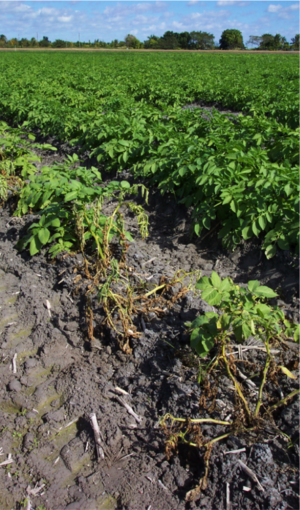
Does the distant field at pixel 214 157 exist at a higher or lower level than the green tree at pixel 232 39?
lower

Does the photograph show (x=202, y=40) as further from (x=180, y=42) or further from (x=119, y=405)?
(x=119, y=405)

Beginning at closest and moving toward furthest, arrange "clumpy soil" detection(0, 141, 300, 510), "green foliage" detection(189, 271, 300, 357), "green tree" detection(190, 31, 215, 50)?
"clumpy soil" detection(0, 141, 300, 510)
"green foliage" detection(189, 271, 300, 357)
"green tree" detection(190, 31, 215, 50)

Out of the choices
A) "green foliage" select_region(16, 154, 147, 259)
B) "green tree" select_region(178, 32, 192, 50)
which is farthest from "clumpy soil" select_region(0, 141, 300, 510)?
"green tree" select_region(178, 32, 192, 50)

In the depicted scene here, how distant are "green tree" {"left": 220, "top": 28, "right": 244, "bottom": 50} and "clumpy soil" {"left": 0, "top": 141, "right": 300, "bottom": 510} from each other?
96.8 meters

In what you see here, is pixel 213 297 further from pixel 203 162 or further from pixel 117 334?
pixel 203 162

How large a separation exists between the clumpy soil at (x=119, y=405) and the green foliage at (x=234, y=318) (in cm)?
36

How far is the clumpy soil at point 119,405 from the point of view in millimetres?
1777

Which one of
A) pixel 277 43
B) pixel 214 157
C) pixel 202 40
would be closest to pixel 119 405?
pixel 214 157

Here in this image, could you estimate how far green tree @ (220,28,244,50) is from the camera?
86.3 meters

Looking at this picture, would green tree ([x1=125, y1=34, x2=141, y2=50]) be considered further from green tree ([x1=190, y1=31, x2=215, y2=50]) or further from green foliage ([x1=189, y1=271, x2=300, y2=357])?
green foliage ([x1=189, y1=271, x2=300, y2=357])

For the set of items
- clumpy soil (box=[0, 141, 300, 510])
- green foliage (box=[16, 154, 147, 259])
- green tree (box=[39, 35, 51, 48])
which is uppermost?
green tree (box=[39, 35, 51, 48])

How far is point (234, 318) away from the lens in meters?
1.91

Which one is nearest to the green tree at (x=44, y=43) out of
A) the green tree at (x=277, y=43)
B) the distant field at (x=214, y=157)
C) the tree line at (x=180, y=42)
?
the tree line at (x=180, y=42)

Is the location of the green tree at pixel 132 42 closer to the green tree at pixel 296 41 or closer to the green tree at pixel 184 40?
the green tree at pixel 184 40
